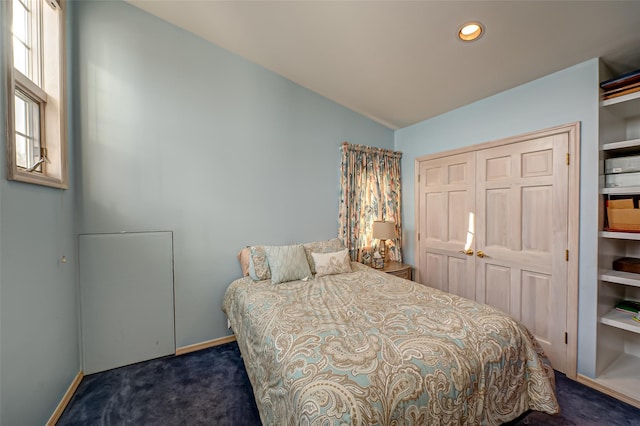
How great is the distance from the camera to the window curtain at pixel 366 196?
10.7 feet

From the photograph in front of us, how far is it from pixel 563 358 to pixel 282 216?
2.90 meters

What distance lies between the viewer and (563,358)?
213 cm

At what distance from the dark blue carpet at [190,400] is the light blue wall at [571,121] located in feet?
0.96

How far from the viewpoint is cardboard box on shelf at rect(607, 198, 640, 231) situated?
1.84m

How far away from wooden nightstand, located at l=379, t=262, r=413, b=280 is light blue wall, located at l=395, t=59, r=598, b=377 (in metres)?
1.60

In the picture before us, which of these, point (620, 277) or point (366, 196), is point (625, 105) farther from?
point (366, 196)

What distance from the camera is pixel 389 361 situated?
1.12 metres

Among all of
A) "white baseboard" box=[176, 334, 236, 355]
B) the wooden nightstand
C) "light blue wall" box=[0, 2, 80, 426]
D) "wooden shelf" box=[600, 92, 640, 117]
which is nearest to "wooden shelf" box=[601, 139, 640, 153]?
"wooden shelf" box=[600, 92, 640, 117]

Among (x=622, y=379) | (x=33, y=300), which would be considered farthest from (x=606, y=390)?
(x=33, y=300)

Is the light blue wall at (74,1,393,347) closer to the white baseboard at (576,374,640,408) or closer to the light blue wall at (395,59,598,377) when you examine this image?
the light blue wall at (395,59,598,377)

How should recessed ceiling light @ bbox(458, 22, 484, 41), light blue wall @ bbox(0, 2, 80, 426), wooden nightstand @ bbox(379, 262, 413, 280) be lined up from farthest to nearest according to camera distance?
A: 1. wooden nightstand @ bbox(379, 262, 413, 280)
2. recessed ceiling light @ bbox(458, 22, 484, 41)
3. light blue wall @ bbox(0, 2, 80, 426)

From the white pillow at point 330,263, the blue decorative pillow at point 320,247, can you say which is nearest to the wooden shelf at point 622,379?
the white pillow at point 330,263

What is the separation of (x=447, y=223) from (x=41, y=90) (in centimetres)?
385

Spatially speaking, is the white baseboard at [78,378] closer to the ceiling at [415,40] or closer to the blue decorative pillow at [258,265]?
the blue decorative pillow at [258,265]
